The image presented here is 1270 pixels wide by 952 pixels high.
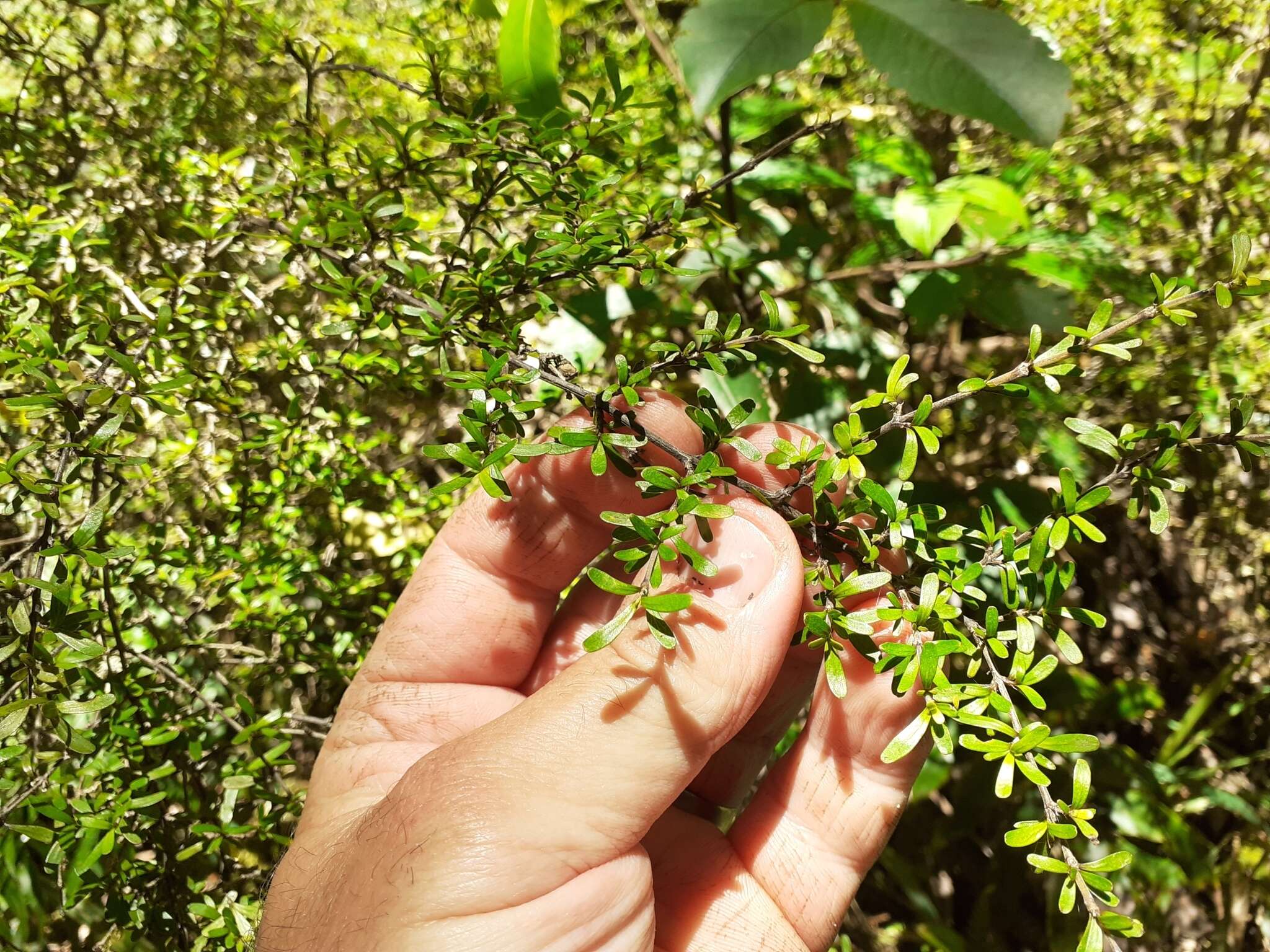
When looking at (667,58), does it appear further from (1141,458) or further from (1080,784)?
(1080,784)

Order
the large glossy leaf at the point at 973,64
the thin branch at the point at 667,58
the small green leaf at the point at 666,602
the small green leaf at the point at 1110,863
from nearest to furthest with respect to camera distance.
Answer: the small green leaf at the point at 1110,863 < the small green leaf at the point at 666,602 < the large glossy leaf at the point at 973,64 < the thin branch at the point at 667,58

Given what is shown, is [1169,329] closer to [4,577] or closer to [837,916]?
[837,916]

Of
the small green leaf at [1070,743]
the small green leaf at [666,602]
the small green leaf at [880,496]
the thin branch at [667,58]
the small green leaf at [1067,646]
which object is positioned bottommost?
the small green leaf at [1070,743]

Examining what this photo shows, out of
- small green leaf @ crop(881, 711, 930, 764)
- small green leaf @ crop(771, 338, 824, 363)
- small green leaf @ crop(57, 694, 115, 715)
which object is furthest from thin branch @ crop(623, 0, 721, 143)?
small green leaf @ crop(57, 694, 115, 715)

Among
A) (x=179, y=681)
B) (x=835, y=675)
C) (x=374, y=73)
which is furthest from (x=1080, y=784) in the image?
(x=374, y=73)

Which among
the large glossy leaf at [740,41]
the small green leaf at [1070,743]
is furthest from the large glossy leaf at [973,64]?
the small green leaf at [1070,743]

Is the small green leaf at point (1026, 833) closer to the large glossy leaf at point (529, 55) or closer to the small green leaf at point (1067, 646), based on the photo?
the small green leaf at point (1067, 646)
